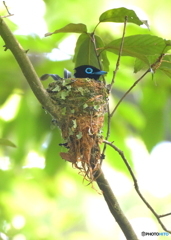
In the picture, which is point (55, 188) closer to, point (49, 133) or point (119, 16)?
point (49, 133)

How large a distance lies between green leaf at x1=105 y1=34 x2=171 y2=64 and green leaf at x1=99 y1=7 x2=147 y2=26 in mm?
77

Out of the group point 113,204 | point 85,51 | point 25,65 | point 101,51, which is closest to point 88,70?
point 85,51

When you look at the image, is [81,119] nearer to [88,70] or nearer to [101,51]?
[101,51]

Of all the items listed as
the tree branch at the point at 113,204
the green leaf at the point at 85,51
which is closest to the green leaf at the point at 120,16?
the green leaf at the point at 85,51

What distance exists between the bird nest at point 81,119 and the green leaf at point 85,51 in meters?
0.13

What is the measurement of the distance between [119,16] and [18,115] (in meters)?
1.20

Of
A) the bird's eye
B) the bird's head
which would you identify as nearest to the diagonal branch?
the bird's head

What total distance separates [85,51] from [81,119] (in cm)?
41

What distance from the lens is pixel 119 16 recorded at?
1907mm

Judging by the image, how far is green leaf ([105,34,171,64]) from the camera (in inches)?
72.8

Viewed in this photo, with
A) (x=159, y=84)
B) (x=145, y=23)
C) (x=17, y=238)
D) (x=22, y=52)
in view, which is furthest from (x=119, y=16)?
(x=17, y=238)

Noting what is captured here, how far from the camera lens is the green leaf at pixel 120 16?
1.85m

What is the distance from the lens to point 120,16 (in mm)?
1907

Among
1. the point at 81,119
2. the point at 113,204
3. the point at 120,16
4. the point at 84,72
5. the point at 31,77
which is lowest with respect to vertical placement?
the point at 113,204
